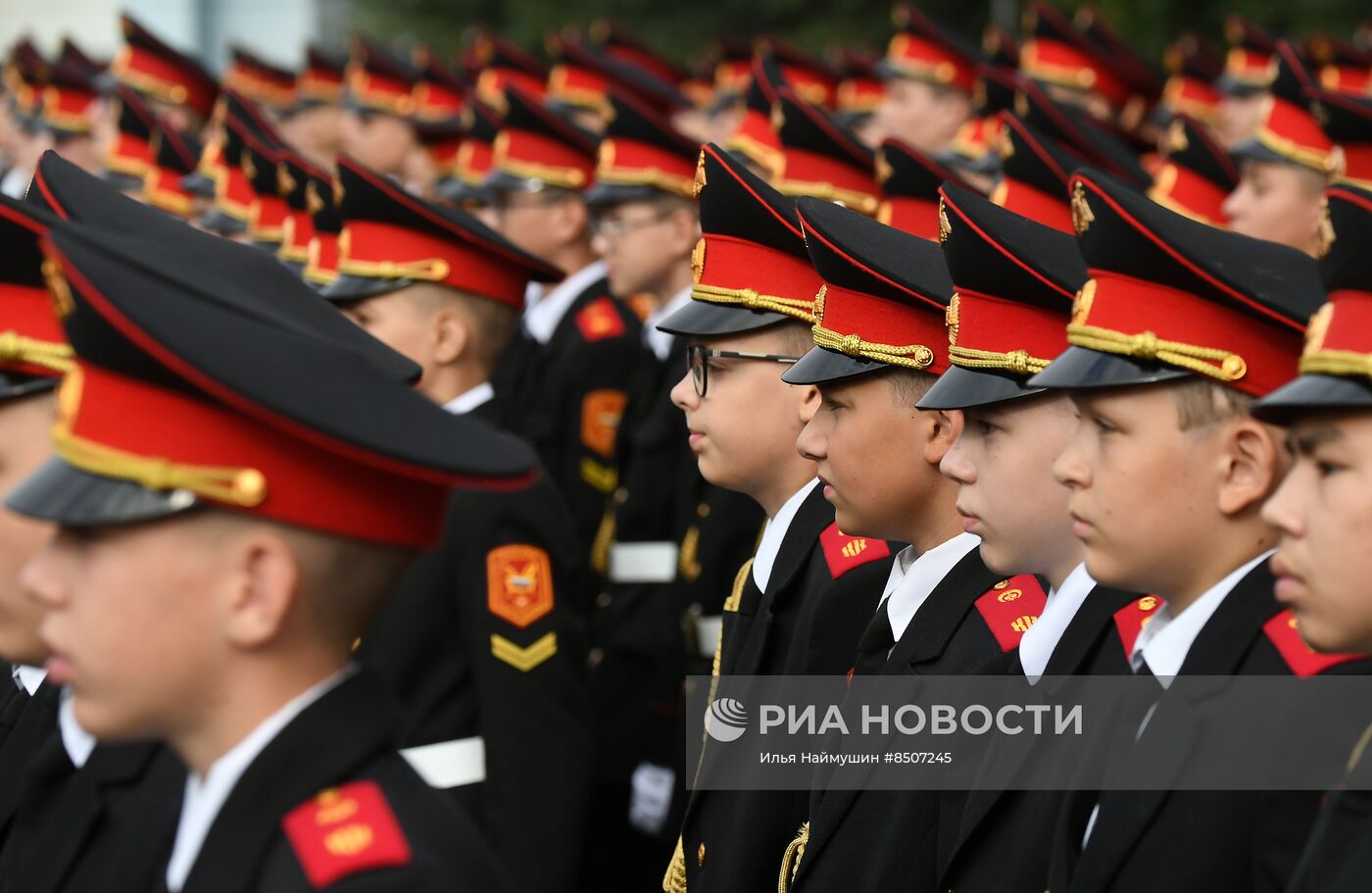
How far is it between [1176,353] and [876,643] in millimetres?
989

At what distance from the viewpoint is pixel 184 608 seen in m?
2.32

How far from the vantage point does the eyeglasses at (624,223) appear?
7.27 meters

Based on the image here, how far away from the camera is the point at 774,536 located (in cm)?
434

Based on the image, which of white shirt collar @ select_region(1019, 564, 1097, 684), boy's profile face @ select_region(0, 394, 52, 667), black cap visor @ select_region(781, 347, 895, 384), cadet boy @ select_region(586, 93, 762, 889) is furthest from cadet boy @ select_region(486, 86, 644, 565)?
white shirt collar @ select_region(1019, 564, 1097, 684)

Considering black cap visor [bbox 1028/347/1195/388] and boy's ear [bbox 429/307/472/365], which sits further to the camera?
boy's ear [bbox 429/307/472/365]

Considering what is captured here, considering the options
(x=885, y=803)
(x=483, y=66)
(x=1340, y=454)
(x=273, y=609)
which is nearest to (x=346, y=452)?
(x=273, y=609)

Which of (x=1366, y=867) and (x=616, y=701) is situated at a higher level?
(x=616, y=701)

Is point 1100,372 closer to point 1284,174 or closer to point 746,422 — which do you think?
point 746,422

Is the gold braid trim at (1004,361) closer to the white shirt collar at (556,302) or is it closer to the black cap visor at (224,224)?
the white shirt collar at (556,302)

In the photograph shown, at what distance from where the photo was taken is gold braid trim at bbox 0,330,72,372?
3387 mm

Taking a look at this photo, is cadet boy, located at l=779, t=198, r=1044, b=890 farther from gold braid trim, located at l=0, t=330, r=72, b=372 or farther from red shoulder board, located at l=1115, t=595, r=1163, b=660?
gold braid trim, located at l=0, t=330, r=72, b=372

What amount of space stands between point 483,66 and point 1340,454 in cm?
1118

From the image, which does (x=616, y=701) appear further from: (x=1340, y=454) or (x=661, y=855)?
(x=1340, y=454)

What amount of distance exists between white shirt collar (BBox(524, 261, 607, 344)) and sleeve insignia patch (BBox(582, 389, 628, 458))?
2.33ft
